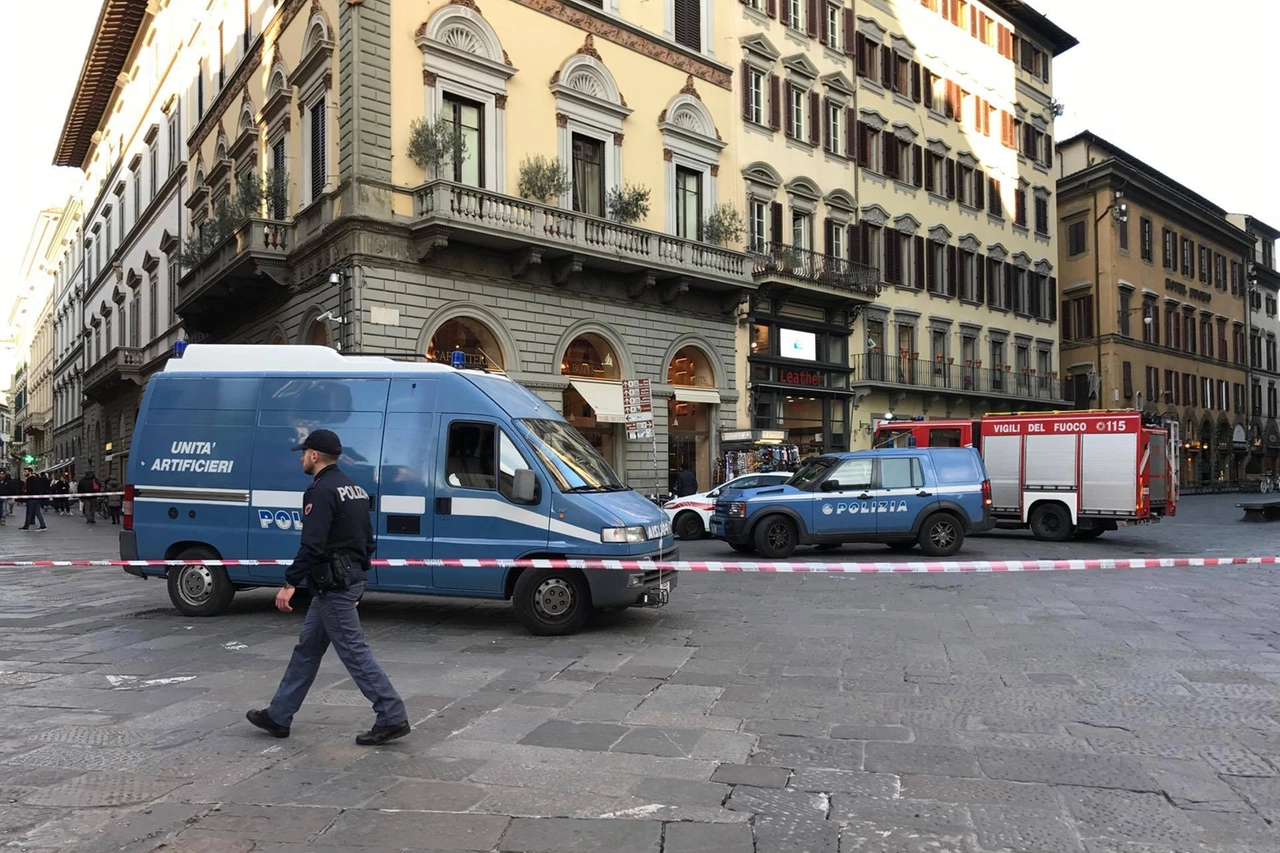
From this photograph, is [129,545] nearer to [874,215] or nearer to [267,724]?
[267,724]

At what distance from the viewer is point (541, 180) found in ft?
76.5

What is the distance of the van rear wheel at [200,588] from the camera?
32.9 feet

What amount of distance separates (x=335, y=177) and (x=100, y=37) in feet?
94.9

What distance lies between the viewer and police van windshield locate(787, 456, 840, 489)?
16.3 metres

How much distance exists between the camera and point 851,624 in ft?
31.6

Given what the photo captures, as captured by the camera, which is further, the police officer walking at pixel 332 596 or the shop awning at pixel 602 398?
the shop awning at pixel 602 398

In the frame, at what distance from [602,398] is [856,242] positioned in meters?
13.8

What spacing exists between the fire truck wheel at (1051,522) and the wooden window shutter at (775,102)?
16.2 metres

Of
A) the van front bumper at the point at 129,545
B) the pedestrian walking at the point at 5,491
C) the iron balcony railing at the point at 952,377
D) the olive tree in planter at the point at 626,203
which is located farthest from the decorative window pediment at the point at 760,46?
the pedestrian walking at the point at 5,491

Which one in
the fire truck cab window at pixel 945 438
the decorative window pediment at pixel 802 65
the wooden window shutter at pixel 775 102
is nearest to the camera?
the fire truck cab window at pixel 945 438

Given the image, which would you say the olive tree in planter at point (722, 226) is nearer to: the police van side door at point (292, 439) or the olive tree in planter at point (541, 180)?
the olive tree in planter at point (541, 180)

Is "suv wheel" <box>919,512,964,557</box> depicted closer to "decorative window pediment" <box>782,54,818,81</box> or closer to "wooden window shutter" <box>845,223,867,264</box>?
"wooden window shutter" <box>845,223,867,264</box>

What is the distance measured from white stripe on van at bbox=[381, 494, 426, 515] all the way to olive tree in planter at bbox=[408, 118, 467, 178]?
45.1 feet

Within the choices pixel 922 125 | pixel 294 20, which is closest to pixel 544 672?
pixel 294 20
